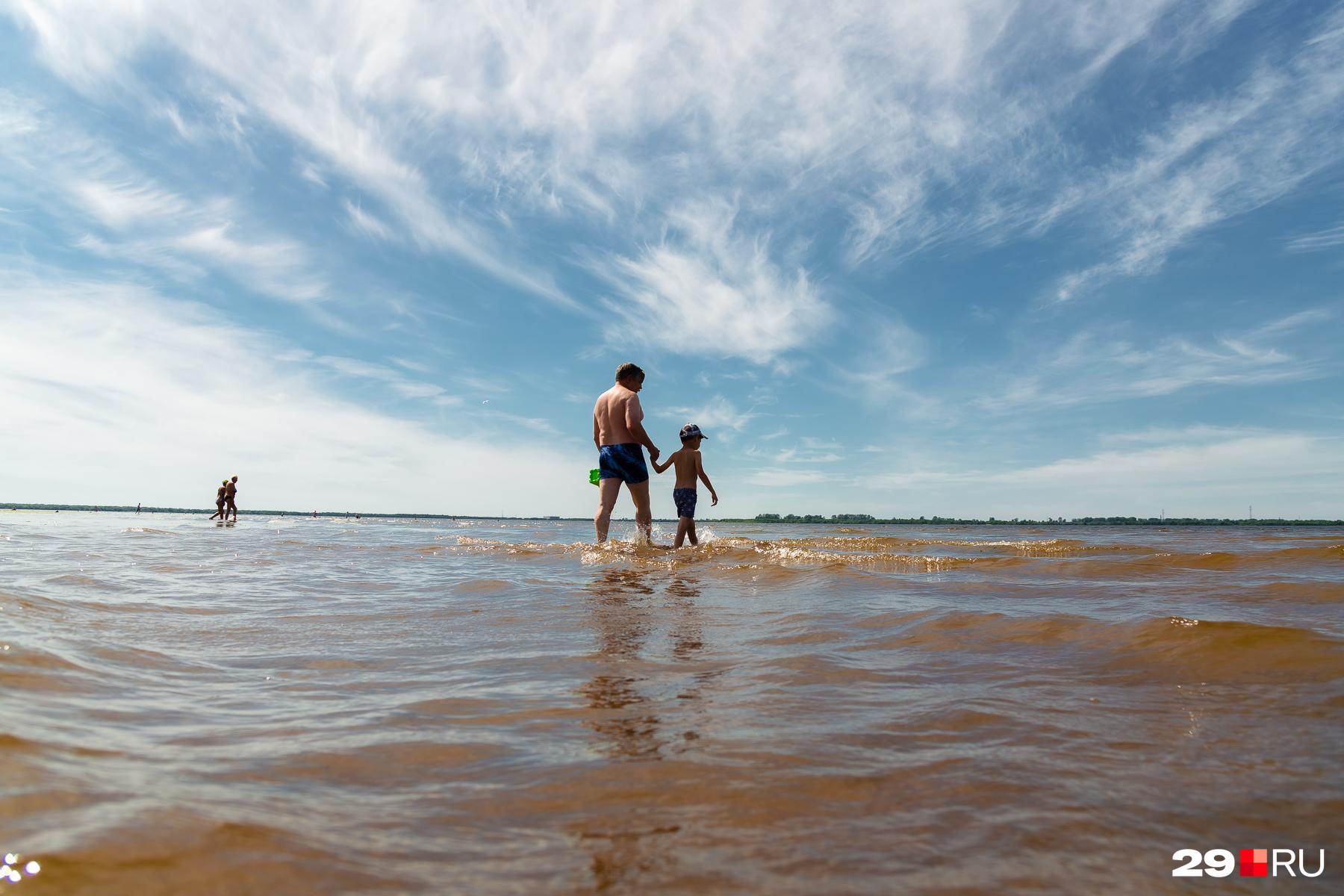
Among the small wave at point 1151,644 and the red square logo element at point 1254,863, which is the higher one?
the small wave at point 1151,644

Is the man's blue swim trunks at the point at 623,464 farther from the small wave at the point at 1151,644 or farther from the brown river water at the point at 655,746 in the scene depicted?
the small wave at the point at 1151,644

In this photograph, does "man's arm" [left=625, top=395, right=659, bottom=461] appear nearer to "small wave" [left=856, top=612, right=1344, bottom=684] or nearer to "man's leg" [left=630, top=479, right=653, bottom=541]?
"man's leg" [left=630, top=479, right=653, bottom=541]

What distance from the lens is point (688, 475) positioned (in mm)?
10578

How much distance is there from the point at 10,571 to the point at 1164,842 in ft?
22.2

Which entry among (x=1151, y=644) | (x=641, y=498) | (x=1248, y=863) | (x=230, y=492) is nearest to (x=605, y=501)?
(x=641, y=498)

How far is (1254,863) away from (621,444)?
749cm

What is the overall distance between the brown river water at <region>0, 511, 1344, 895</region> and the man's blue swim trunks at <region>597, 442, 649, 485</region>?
430 cm

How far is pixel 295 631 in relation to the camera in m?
3.48

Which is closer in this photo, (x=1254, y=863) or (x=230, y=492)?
(x=1254, y=863)

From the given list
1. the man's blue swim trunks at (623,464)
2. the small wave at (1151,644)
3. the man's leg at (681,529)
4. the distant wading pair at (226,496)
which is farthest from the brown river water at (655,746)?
the distant wading pair at (226,496)

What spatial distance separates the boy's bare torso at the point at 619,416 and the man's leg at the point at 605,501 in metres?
0.52

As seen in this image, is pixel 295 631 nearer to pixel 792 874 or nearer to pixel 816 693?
pixel 816 693

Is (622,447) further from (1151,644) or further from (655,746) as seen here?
(655,746)

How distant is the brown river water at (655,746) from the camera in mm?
1250
